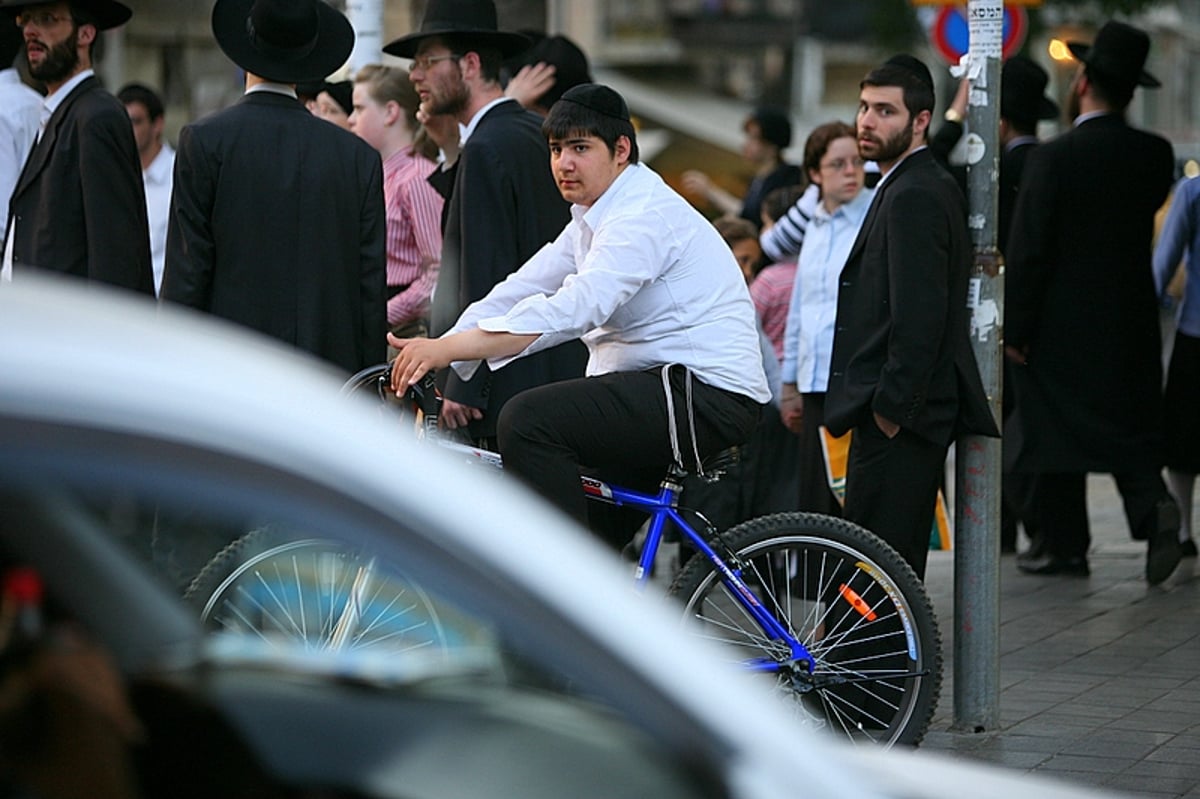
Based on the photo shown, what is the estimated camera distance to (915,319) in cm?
621

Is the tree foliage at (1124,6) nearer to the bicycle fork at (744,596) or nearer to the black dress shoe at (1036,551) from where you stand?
the black dress shoe at (1036,551)

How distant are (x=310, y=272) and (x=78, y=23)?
1.48 metres

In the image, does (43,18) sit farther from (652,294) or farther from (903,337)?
(903,337)

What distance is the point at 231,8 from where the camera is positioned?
7070 mm

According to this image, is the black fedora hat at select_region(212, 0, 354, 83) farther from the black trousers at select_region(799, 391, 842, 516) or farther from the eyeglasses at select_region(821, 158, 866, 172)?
the eyeglasses at select_region(821, 158, 866, 172)

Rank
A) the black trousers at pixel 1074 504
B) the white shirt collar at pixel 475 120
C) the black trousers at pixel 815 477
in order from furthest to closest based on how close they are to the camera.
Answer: the black trousers at pixel 1074 504 → the black trousers at pixel 815 477 → the white shirt collar at pixel 475 120

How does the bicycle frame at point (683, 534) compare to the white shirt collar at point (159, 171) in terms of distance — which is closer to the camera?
the bicycle frame at point (683, 534)

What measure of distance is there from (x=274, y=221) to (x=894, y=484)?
211 cm

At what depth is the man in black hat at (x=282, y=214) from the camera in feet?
21.5

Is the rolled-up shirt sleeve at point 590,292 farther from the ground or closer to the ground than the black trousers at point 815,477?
farther from the ground

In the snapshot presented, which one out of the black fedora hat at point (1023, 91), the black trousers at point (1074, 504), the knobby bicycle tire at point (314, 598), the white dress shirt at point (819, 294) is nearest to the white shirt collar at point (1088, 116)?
the black fedora hat at point (1023, 91)

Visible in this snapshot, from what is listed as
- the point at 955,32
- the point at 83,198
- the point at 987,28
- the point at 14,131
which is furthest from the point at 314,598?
the point at 955,32

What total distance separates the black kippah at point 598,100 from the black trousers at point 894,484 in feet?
4.23

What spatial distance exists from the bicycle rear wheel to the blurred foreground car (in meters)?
3.54
